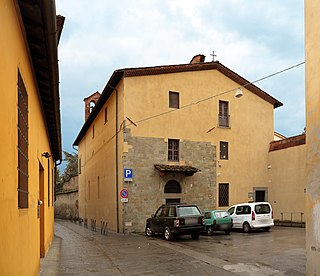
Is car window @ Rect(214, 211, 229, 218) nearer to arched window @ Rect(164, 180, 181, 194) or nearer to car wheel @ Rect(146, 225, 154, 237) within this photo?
car wheel @ Rect(146, 225, 154, 237)

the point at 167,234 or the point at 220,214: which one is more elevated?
the point at 220,214

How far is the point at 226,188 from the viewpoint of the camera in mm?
25125

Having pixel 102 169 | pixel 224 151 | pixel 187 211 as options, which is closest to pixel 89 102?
pixel 102 169

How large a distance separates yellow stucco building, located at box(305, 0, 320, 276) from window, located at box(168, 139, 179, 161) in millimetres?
15895

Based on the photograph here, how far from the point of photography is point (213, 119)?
24.8m

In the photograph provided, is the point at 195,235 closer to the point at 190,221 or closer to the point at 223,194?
the point at 190,221

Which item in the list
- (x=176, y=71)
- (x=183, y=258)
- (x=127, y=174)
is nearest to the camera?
(x=183, y=258)

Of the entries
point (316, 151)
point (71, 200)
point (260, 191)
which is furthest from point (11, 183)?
point (71, 200)

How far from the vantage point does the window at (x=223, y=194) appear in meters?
24.8

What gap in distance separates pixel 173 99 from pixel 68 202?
25.5 meters

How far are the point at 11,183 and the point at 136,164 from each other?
59.7ft

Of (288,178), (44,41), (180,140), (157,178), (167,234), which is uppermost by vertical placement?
(44,41)

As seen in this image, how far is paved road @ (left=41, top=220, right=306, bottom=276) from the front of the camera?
9875mm

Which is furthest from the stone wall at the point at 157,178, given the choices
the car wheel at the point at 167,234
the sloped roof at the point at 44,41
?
the sloped roof at the point at 44,41
